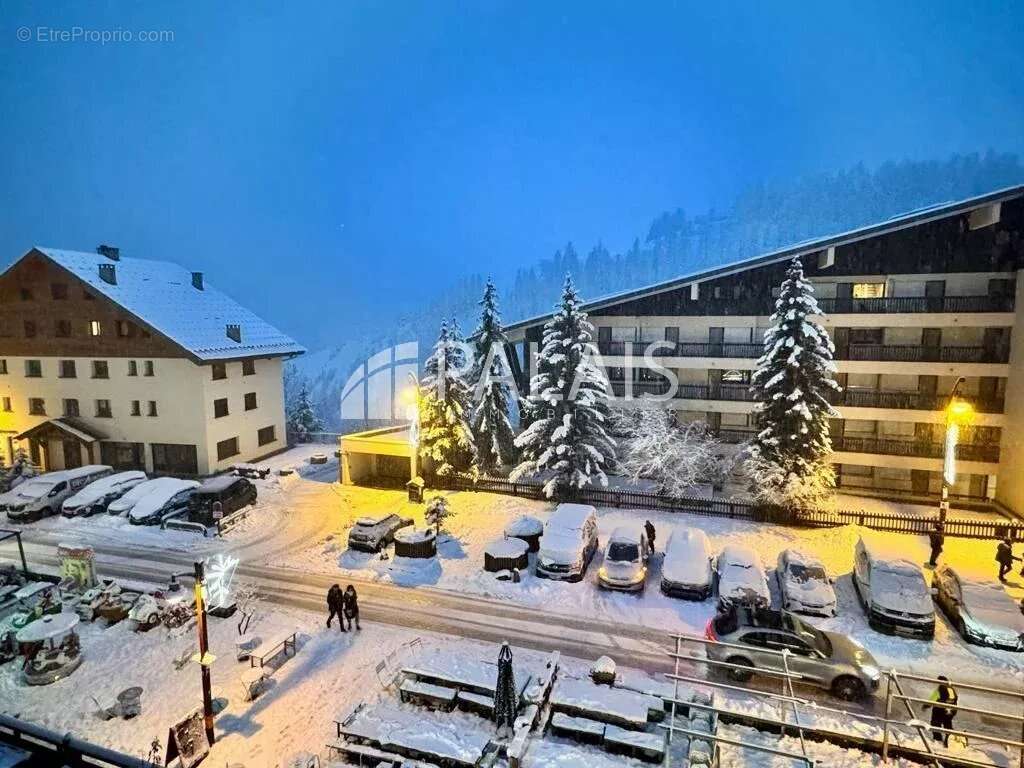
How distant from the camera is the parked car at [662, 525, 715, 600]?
1844cm

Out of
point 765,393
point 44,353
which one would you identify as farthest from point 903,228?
point 44,353

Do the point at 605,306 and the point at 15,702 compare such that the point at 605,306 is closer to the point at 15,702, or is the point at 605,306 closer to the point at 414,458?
the point at 414,458

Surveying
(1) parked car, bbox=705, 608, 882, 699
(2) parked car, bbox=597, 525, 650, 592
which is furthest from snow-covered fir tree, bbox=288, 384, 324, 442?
(1) parked car, bbox=705, 608, 882, 699

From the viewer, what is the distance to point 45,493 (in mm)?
26938

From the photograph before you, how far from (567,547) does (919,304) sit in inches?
854

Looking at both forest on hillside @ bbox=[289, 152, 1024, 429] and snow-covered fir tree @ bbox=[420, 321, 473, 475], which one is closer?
snow-covered fir tree @ bbox=[420, 321, 473, 475]

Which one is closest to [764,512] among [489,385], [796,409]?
[796,409]

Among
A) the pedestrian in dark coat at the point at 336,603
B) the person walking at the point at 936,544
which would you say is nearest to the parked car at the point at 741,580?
the person walking at the point at 936,544

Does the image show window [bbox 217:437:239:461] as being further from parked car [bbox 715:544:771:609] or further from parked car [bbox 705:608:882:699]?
parked car [bbox 705:608:882:699]

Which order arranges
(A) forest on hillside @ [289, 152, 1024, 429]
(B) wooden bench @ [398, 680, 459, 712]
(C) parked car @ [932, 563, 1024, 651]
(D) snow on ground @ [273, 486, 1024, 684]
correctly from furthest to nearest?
1. (A) forest on hillside @ [289, 152, 1024, 429]
2. (D) snow on ground @ [273, 486, 1024, 684]
3. (C) parked car @ [932, 563, 1024, 651]
4. (B) wooden bench @ [398, 680, 459, 712]

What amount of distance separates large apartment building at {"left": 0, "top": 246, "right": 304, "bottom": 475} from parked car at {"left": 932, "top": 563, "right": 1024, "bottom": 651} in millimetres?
33748

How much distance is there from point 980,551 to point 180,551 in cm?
3145

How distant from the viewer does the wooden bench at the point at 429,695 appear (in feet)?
43.5

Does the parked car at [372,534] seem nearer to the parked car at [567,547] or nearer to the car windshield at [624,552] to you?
the parked car at [567,547]
